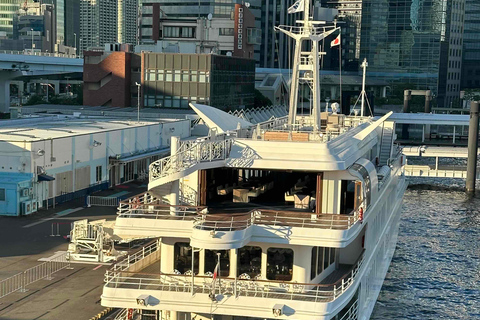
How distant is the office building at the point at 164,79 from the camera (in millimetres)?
103812

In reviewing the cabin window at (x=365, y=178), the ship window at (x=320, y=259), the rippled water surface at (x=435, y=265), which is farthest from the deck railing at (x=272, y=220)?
the rippled water surface at (x=435, y=265)

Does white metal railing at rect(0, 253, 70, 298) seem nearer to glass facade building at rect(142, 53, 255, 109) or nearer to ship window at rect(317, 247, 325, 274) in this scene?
ship window at rect(317, 247, 325, 274)

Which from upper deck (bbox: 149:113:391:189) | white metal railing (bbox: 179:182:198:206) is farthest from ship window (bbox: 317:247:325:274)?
white metal railing (bbox: 179:182:198:206)

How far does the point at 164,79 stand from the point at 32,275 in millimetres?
65453

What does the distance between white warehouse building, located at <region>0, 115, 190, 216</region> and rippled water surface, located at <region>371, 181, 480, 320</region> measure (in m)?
23.7

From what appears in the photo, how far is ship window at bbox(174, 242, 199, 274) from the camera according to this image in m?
29.3

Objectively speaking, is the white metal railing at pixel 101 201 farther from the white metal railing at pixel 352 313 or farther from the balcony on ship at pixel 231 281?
the white metal railing at pixel 352 313

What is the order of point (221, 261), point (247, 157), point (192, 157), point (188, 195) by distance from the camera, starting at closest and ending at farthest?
point (221, 261) → point (247, 157) → point (192, 157) → point (188, 195)

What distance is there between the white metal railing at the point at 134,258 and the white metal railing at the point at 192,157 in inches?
122

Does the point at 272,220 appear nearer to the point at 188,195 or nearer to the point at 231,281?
the point at 231,281

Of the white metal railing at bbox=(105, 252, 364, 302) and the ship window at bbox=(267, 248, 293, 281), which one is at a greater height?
the ship window at bbox=(267, 248, 293, 281)

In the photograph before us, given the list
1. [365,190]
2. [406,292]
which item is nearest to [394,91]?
[406,292]

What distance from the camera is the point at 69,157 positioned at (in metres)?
64.4

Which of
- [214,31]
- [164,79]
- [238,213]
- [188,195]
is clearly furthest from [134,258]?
[214,31]
